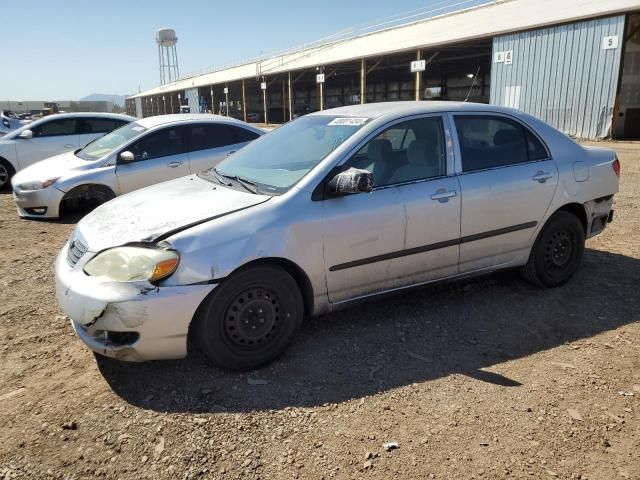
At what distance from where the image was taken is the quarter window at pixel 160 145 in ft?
23.5

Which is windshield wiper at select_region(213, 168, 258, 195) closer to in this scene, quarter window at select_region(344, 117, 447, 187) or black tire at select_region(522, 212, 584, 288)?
quarter window at select_region(344, 117, 447, 187)

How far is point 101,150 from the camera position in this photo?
7.53 metres

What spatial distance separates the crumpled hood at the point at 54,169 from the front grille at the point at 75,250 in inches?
161

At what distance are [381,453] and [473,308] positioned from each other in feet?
6.37

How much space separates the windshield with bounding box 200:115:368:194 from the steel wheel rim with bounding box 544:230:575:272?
2.01m

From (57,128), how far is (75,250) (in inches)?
317

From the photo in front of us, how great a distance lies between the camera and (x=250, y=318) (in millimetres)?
3082

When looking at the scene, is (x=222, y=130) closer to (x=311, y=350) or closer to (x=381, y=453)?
(x=311, y=350)

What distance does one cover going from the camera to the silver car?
2.88 metres

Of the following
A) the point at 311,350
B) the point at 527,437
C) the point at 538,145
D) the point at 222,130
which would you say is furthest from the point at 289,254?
the point at 222,130

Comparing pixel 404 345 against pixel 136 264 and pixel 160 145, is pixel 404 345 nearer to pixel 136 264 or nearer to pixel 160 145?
pixel 136 264

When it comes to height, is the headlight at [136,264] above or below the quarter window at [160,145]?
below

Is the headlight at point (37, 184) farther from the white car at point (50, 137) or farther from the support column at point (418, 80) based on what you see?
the support column at point (418, 80)

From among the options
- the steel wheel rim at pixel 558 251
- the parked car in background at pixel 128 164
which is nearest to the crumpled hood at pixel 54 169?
the parked car in background at pixel 128 164
